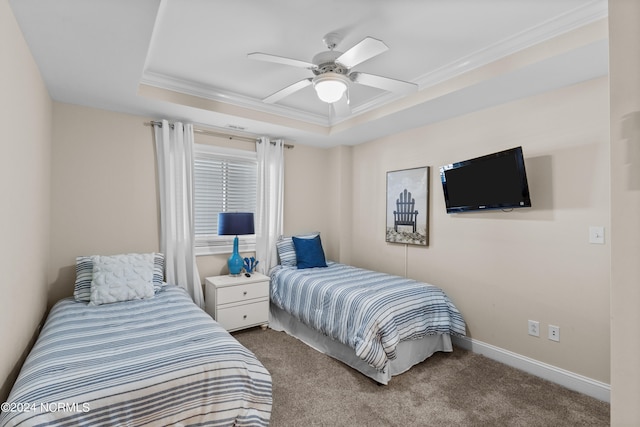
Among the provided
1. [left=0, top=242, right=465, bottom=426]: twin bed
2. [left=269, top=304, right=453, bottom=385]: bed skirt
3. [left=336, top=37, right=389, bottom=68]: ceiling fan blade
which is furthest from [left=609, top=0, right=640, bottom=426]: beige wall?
[left=269, top=304, right=453, bottom=385]: bed skirt

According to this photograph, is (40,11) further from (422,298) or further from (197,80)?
(422,298)

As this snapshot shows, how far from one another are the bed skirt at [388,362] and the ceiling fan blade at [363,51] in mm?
2240

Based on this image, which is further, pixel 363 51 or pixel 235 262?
pixel 235 262

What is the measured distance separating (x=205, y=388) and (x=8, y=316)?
1.12 meters

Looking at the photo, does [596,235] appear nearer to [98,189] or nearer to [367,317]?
[367,317]

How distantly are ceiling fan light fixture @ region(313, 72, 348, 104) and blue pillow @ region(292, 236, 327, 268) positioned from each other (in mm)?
2129

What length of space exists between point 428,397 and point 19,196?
119 inches

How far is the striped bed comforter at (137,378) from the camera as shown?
1.37m

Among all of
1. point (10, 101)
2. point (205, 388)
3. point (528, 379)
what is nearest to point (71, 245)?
point (10, 101)

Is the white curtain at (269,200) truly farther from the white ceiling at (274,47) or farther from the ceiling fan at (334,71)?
the ceiling fan at (334,71)

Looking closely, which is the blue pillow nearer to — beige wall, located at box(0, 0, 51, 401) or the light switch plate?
beige wall, located at box(0, 0, 51, 401)

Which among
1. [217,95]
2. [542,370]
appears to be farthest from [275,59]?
[542,370]

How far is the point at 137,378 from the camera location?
1517mm

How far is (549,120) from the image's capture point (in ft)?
8.52
